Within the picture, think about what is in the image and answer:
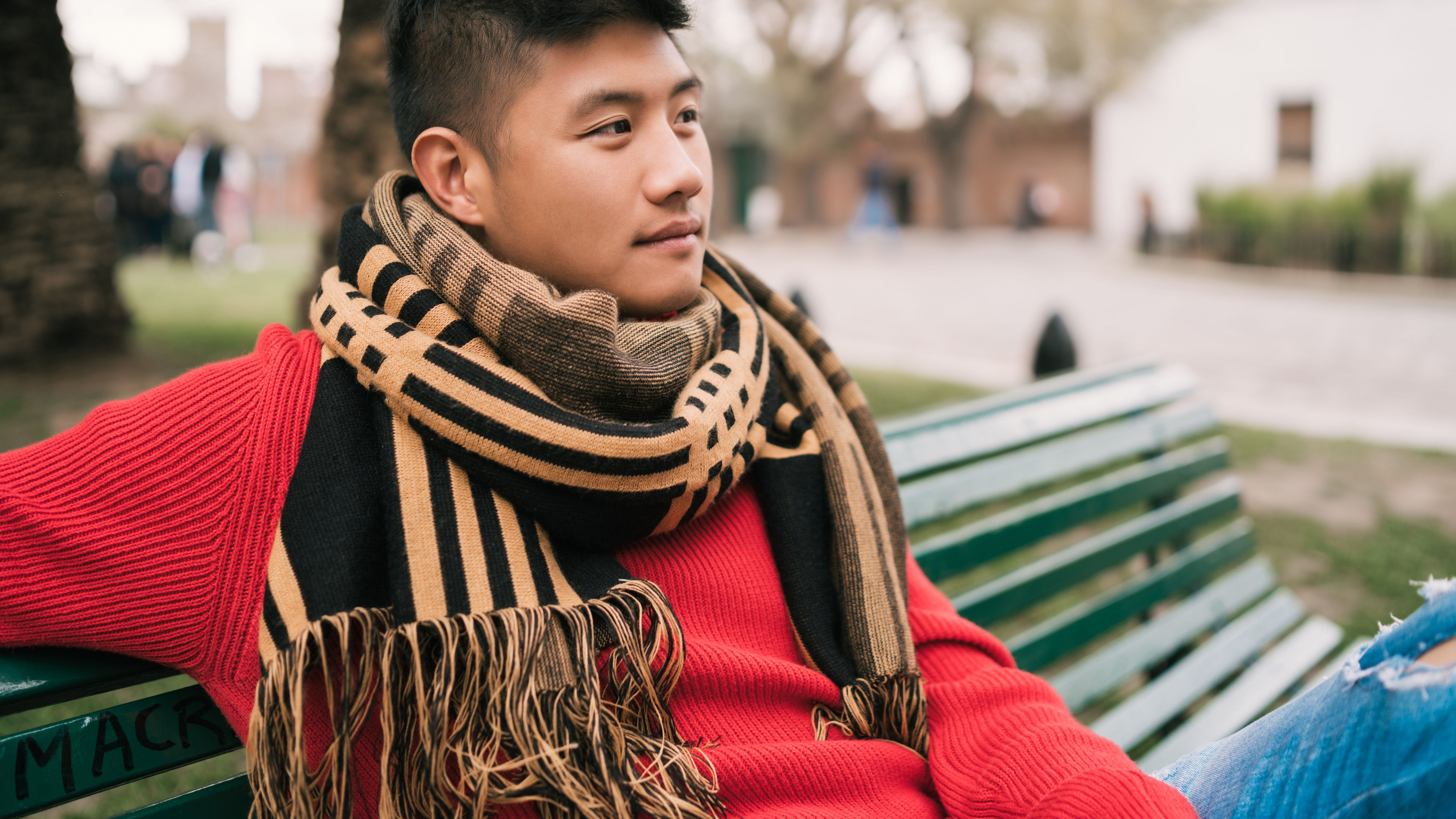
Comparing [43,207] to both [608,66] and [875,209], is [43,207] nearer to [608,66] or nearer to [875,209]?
[608,66]

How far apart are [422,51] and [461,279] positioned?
401 millimetres

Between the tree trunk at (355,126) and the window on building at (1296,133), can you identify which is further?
the window on building at (1296,133)

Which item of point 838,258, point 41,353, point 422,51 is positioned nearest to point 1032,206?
point 838,258

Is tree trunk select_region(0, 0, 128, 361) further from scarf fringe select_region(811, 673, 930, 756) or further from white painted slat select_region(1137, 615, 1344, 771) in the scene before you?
white painted slat select_region(1137, 615, 1344, 771)

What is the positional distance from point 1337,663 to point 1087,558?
1.86 ft

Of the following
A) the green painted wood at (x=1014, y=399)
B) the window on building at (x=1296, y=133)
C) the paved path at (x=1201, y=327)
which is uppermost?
the window on building at (x=1296, y=133)

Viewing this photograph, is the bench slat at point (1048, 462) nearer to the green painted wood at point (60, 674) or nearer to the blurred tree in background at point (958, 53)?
the green painted wood at point (60, 674)

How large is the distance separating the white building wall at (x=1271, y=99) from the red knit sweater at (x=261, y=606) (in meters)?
23.2

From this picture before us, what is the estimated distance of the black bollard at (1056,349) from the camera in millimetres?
4332

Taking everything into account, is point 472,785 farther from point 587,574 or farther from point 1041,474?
point 1041,474

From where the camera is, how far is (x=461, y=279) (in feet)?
4.49

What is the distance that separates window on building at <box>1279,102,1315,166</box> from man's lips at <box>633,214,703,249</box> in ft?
96.6

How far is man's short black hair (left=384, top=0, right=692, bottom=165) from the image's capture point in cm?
142

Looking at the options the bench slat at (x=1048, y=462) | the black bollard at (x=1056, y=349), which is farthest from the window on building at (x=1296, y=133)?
the bench slat at (x=1048, y=462)
